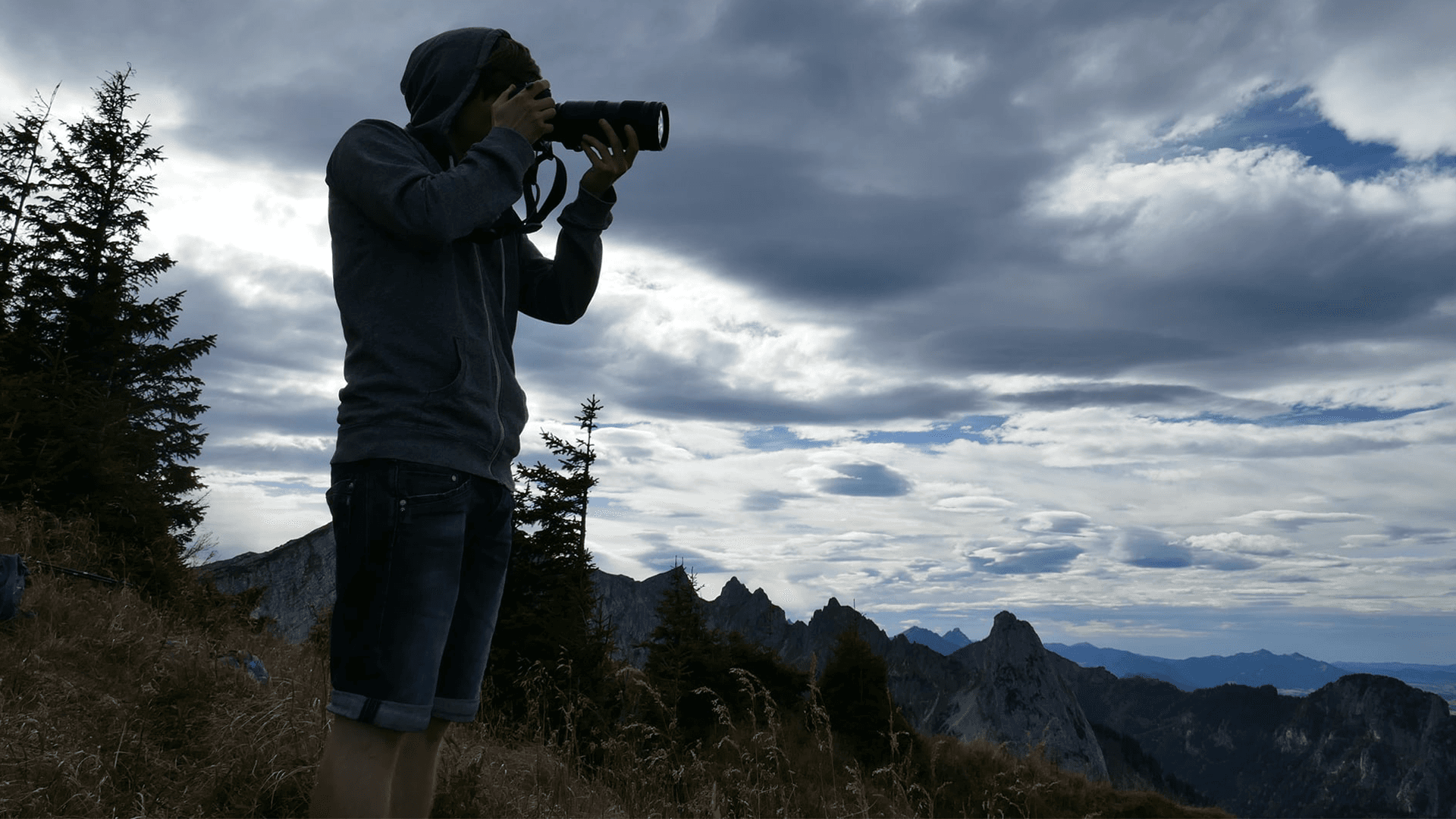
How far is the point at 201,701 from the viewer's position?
3.91 m

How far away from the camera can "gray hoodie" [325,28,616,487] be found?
1724 millimetres

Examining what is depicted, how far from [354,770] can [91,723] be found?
2.90 meters

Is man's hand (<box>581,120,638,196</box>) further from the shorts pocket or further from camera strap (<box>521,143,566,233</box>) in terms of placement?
the shorts pocket

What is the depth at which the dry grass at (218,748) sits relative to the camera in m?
3.03

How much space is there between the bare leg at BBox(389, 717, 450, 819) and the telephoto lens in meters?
1.48

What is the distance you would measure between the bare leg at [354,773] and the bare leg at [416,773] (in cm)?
29

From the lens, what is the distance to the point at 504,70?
6.78 ft

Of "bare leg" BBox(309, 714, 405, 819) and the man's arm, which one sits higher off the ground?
the man's arm

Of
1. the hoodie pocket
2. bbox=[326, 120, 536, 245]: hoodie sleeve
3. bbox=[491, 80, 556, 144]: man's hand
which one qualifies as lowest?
the hoodie pocket

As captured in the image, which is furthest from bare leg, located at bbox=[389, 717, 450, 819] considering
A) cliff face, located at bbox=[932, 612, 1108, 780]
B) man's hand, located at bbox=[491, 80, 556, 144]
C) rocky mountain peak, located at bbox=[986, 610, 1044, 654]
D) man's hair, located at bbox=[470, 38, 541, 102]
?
rocky mountain peak, located at bbox=[986, 610, 1044, 654]

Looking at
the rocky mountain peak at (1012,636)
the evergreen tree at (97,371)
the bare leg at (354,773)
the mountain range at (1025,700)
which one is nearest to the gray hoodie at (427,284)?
the bare leg at (354,773)

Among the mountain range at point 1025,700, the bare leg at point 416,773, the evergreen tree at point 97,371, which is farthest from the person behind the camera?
the mountain range at point 1025,700

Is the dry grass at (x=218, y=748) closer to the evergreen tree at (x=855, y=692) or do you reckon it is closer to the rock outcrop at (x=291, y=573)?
the evergreen tree at (x=855, y=692)

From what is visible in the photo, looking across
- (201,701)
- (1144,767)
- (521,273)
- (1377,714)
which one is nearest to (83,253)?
(201,701)
